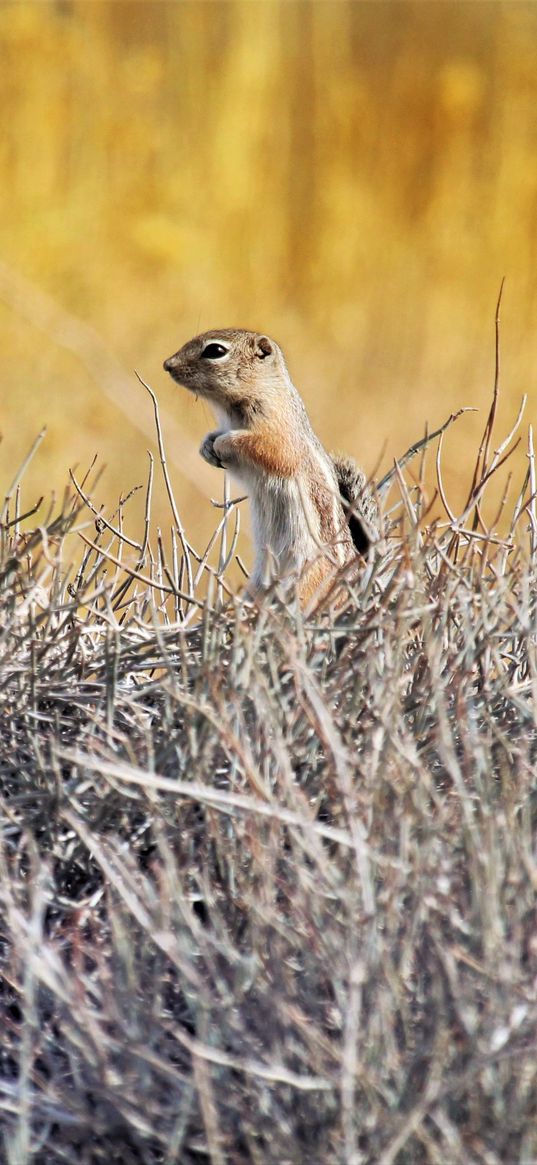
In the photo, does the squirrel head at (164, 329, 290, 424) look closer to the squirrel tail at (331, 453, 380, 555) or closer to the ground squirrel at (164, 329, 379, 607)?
the ground squirrel at (164, 329, 379, 607)

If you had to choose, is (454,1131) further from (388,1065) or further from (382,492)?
(382,492)

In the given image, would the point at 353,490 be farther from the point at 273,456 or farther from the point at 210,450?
the point at 210,450

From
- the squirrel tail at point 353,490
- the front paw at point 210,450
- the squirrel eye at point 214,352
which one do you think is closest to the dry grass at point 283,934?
the squirrel tail at point 353,490

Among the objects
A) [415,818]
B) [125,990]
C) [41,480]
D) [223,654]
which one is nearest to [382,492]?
[223,654]

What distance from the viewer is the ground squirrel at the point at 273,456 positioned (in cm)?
191

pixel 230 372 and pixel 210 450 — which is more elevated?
pixel 230 372

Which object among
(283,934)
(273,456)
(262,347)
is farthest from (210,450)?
(283,934)

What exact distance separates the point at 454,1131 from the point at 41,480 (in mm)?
2419

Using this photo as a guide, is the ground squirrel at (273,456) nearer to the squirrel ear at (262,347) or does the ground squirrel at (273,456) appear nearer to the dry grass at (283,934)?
the squirrel ear at (262,347)

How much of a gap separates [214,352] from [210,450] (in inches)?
7.1

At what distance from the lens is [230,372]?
2172 mm

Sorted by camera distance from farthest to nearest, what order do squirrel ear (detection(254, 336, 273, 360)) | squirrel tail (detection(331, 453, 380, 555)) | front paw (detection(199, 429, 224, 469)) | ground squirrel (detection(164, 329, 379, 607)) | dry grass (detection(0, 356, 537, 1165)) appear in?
squirrel ear (detection(254, 336, 273, 360))
front paw (detection(199, 429, 224, 469))
ground squirrel (detection(164, 329, 379, 607))
squirrel tail (detection(331, 453, 380, 555))
dry grass (detection(0, 356, 537, 1165))

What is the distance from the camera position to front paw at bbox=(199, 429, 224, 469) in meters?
2.10

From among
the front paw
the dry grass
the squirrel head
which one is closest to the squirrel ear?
the squirrel head
